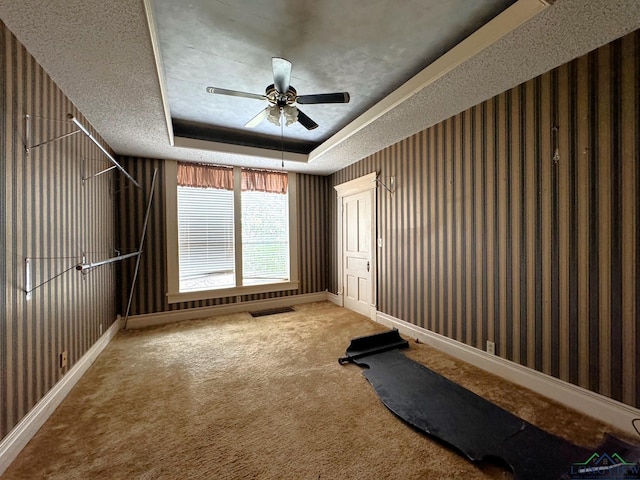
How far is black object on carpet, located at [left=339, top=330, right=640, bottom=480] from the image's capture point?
1387 mm

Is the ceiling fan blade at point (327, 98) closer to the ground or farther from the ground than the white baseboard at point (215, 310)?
farther from the ground

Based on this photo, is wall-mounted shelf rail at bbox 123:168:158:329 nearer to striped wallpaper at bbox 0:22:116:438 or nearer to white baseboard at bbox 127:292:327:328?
white baseboard at bbox 127:292:327:328

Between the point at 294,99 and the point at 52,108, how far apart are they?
198 centimetres

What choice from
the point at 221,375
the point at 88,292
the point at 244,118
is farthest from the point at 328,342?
the point at 244,118

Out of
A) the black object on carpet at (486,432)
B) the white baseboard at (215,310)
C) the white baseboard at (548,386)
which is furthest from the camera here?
the white baseboard at (215,310)

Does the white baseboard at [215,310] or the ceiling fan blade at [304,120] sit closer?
the ceiling fan blade at [304,120]

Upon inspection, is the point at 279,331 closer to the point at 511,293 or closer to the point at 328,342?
the point at 328,342

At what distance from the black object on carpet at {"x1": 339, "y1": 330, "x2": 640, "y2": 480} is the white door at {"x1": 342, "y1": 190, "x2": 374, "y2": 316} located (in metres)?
1.78

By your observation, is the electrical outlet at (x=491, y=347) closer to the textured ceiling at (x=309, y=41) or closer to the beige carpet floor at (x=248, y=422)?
the beige carpet floor at (x=248, y=422)

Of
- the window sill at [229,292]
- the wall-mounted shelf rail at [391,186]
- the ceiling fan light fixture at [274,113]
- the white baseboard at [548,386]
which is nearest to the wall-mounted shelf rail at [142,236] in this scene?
the window sill at [229,292]

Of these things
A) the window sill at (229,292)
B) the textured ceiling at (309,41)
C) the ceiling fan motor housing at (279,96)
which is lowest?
the window sill at (229,292)

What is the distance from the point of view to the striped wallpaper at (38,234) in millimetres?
1580

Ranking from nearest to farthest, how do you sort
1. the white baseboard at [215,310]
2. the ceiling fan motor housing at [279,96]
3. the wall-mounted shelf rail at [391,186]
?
the ceiling fan motor housing at [279,96]
the wall-mounted shelf rail at [391,186]
the white baseboard at [215,310]

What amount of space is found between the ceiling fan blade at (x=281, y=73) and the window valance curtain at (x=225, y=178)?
2548 millimetres
